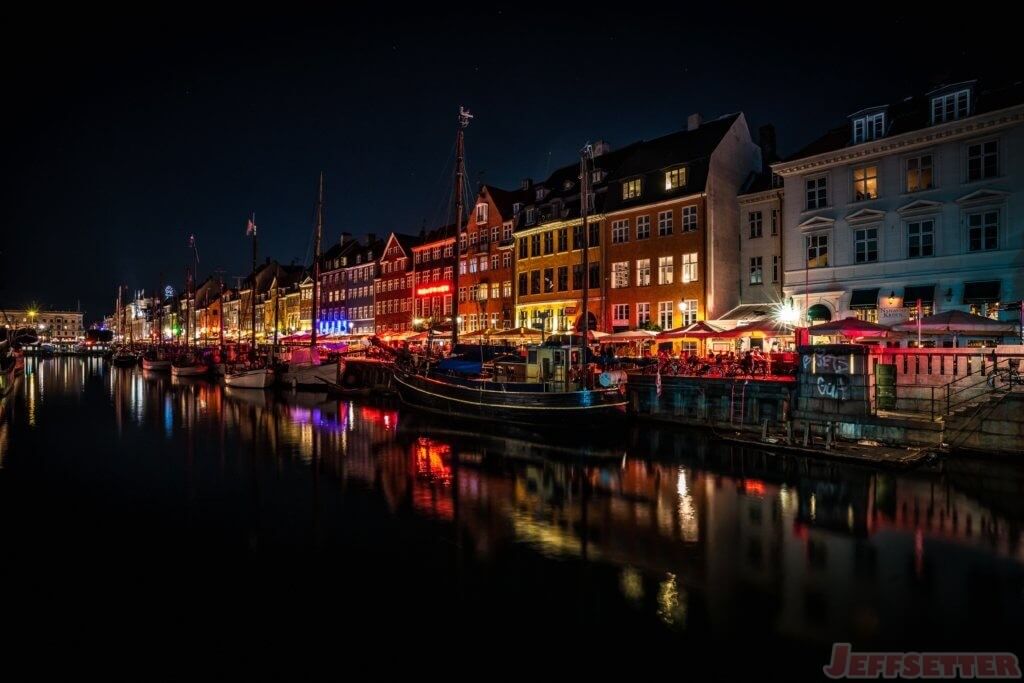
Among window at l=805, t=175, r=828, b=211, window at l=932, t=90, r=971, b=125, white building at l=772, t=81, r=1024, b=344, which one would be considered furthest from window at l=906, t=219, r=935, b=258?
window at l=932, t=90, r=971, b=125

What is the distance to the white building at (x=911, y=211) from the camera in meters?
26.2

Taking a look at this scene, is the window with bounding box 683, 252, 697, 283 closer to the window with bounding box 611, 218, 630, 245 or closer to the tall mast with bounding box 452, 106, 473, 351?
the window with bounding box 611, 218, 630, 245

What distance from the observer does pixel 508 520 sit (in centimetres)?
1457

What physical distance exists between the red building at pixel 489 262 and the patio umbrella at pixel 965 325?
116 ft

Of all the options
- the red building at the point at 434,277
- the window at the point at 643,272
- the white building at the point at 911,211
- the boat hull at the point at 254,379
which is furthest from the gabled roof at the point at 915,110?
the boat hull at the point at 254,379

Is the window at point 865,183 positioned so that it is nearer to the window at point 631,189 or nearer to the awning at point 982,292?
the awning at point 982,292

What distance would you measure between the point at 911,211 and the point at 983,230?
315cm

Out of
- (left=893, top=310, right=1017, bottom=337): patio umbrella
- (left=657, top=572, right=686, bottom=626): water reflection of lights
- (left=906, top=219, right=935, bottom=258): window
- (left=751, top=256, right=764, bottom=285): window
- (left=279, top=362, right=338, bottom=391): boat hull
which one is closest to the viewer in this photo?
(left=657, top=572, right=686, bottom=626): water reflection of lights

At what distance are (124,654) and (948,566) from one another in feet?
48.6

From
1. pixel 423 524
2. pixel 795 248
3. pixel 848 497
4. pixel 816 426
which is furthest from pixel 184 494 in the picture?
pixel 795 248

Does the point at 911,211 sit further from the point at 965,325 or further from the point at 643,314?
the point at 643,314

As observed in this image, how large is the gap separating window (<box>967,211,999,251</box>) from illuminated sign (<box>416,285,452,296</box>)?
45.0 meters

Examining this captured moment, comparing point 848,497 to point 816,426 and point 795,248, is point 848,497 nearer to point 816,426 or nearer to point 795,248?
point 816,426

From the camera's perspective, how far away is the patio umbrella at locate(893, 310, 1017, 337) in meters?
20.6
